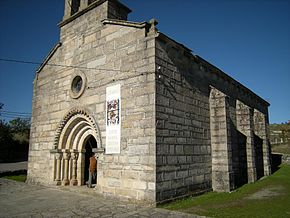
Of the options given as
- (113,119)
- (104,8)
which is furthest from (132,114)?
(104,8)

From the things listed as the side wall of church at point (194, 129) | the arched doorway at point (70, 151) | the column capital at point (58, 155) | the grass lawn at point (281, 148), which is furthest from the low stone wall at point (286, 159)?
the column capital at point (58, 155)

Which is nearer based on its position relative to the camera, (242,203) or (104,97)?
(242,203)

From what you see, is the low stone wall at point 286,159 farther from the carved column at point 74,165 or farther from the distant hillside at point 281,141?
the carved column at point 74,165

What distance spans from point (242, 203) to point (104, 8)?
8298mm

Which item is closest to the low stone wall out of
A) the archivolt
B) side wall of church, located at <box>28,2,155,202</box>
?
the archivolt

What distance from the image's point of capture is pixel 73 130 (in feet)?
34.5

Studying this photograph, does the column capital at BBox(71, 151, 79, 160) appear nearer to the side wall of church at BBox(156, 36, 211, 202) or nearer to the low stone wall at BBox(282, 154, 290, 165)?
the side wall of church at BBox(156, 36, 211, 202)

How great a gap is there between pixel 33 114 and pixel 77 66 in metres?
4.03

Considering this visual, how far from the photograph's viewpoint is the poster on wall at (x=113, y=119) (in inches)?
324

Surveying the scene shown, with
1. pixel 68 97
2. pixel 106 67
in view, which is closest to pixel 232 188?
pixel 106 67

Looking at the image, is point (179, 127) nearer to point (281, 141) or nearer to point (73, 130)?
point (73, 130)

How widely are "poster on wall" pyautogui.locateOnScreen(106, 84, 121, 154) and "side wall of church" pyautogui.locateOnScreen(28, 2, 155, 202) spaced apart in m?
0.17

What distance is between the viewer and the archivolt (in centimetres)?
1001

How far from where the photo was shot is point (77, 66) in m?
10.5
